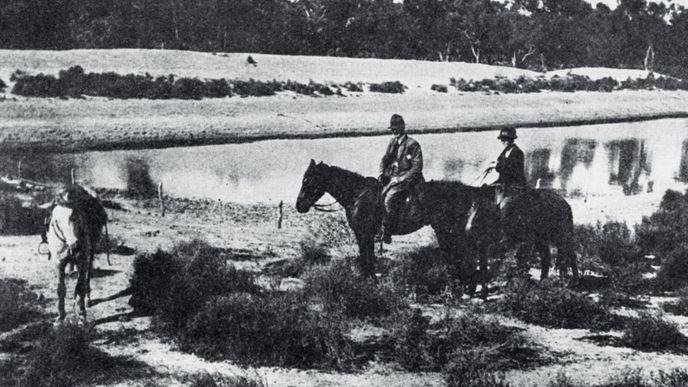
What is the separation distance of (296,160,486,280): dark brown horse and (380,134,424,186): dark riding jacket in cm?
29

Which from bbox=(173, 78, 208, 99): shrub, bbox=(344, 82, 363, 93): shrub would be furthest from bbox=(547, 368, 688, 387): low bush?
bbox=(344, 82, 363, 93): shrub

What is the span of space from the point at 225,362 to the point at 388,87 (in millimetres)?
42819

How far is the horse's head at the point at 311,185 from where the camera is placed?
42.6 feet

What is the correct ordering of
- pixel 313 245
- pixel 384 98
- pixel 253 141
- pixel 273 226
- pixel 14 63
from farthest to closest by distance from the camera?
pixel 384 98 → pixel 14 63 → pixel 253 141 → pixel 273 226 → pixel 313 245

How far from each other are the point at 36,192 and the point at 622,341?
14.2m

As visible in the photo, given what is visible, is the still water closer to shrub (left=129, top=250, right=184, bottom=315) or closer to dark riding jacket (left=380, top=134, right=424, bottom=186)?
shrub (left=129, top=250, right=184, bottom=315)

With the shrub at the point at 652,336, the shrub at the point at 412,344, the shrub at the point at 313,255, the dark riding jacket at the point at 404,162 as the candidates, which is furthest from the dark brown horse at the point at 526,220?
the shrub at the point at 313,255

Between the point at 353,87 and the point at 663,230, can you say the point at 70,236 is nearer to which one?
the point at 663,230

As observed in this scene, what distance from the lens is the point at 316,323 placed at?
10.2m

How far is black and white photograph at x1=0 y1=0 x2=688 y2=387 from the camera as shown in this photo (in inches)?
385

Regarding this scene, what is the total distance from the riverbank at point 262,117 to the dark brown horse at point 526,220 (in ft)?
70.0

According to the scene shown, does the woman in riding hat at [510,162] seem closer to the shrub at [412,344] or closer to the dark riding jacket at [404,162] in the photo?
the dark riding jacket at [404,162]

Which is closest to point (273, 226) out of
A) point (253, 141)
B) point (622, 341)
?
point (622, 341)

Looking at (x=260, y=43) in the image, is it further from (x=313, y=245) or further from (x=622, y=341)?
(x=622, y=341)
